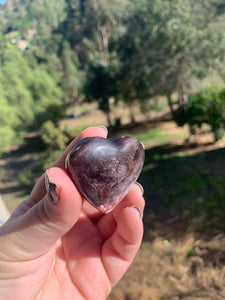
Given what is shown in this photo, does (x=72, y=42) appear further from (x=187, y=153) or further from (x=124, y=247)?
(x=124, y=247)

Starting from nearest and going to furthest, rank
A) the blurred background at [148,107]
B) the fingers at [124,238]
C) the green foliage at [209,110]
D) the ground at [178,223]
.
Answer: the fingers at [124,238]
the ground at [178,223]
the blurred background at [148,107]
the green foliage at [209,110]

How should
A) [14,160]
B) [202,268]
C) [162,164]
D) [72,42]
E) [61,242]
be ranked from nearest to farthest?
[61,242] < [202,268] < [162,164] < [14,160] < [72,42]

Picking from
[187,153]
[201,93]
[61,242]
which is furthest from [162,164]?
[61,242]

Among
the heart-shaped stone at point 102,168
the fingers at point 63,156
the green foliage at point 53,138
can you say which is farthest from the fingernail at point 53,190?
the green foliage at point 53,138

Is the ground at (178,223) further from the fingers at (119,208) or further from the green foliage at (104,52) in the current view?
the fingers at (119,208)

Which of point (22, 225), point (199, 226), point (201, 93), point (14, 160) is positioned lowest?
point (14, 160)

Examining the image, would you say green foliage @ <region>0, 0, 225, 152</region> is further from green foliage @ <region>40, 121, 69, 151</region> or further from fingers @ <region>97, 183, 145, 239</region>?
fingers @ <region>97, 183, 145, 239</region>

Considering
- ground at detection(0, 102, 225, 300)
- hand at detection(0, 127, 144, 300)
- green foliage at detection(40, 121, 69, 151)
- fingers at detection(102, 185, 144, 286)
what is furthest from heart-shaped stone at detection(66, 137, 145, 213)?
green foliage at detection(40, 121, 69, 151)
